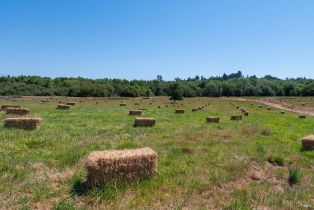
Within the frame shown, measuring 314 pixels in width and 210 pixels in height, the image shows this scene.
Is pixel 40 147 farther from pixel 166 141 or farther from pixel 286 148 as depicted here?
pixel 286 148

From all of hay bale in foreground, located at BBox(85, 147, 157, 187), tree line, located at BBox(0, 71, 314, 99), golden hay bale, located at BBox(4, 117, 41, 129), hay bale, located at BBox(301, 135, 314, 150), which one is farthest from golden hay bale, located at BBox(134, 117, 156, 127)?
tree line, located at BBox(0, 71, 314, 99)

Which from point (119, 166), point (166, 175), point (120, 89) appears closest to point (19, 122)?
point (166, 175)

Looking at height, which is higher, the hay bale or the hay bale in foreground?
the hay bale in foreground

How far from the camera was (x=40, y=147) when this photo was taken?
41.7 ft

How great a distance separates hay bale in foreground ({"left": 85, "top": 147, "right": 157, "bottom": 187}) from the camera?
8.48m

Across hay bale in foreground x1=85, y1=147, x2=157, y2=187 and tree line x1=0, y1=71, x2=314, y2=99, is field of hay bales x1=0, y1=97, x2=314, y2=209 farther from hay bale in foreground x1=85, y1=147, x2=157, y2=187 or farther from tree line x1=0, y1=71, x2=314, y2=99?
tree line x1=0, y1=71, x2=314, y2=99

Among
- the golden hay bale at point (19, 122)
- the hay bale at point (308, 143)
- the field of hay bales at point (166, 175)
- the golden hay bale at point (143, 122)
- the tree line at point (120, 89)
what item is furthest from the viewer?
the tree line at point (120, 89)

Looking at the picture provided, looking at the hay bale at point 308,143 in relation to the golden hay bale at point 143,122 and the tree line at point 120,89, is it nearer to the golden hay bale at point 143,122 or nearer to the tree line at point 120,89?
the golden hay bale at point 143,122

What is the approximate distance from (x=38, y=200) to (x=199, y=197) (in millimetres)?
3300

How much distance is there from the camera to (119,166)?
873cm

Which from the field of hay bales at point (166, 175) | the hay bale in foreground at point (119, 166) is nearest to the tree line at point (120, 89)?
the field of hay bales at point (166, 175)

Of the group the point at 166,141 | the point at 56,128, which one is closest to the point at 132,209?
the point at 166,141

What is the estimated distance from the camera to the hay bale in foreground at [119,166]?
27.8ft

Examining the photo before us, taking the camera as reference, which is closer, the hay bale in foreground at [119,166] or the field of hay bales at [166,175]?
the field of hay bales at [166,175]
